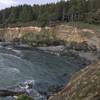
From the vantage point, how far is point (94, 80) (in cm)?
799

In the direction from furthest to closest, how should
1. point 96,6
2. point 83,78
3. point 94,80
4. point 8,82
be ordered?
point 96,6 → point 8,82 → point 83,78 → point 94,80

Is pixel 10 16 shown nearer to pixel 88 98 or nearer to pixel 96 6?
pixel 96 6

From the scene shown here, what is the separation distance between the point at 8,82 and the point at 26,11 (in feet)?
323

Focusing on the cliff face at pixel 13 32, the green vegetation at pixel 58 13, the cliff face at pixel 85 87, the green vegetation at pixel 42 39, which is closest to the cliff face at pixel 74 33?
the cliff face at pixel 13 32

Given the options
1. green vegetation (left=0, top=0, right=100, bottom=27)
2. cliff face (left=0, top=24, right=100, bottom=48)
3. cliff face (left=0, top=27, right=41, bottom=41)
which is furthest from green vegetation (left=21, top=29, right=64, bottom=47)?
green vegetation (left=0, top=0, right=100, bottom=27)

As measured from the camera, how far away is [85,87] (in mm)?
7918

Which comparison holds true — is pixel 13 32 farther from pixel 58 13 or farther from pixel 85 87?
pixel 85 87

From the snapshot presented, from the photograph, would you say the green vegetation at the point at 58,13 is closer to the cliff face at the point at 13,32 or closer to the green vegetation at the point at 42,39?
the cliff face at the point at 13,32

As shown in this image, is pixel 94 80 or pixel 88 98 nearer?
pixel 88 98

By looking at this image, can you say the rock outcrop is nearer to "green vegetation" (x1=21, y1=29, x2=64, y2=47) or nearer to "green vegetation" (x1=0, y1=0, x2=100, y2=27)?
"green vegetation" (x1=21, y1=29, x2=64, y2=47)

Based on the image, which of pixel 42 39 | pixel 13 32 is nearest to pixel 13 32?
pixel 13 32

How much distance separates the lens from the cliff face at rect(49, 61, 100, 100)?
7.61 metres

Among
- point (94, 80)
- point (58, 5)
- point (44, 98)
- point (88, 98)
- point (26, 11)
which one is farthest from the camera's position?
point (26, 11)

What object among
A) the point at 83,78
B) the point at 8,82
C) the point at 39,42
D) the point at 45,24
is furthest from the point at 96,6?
the point at 83,78
